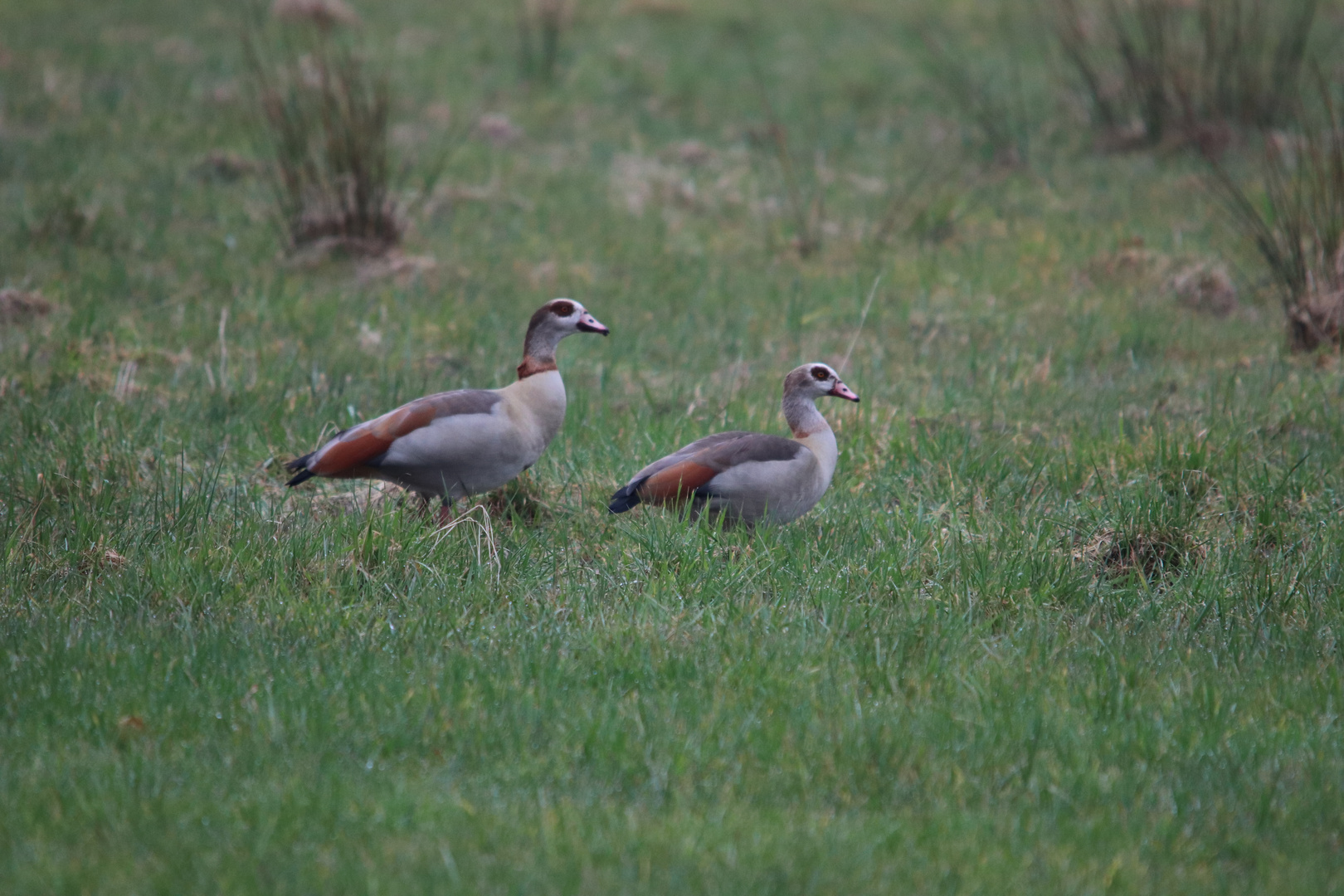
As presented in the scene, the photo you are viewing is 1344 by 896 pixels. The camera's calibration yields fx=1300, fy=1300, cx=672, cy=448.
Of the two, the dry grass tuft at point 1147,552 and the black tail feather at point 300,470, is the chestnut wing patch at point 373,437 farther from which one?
the dry grass tuft at point 1147,552

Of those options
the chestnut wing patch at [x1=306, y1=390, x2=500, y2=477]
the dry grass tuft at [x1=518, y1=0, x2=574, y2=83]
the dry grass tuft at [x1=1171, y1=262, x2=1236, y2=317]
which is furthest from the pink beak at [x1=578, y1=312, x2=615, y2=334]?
the dry grass tuft at [x1=518, y1=0, x2=574, y2=83]

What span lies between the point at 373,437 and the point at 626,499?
112 centimetres

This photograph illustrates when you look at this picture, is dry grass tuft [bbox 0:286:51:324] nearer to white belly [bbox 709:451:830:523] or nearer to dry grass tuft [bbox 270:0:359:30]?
white belly [bbox 709:451:830:523]

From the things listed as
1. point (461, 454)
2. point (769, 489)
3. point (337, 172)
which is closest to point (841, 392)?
point (769, 489)

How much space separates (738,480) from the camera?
18.2 feet

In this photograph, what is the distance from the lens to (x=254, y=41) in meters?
16.0

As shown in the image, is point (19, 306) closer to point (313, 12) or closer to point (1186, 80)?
point (313, 12)

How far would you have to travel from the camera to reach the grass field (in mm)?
3412

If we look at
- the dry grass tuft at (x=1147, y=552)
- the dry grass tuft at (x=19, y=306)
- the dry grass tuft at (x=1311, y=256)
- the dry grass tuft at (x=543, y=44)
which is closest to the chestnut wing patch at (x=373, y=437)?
the dry grass tuft at (x=1147, y=552)

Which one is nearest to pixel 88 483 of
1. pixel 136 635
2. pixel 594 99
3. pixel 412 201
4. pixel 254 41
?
pixel 136 635

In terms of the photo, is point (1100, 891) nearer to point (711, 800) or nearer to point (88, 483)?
point (711, 800)

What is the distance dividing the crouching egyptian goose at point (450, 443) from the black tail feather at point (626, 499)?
0.51 meters

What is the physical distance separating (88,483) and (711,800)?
11.4 feet

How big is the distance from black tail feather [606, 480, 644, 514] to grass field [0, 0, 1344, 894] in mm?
104
